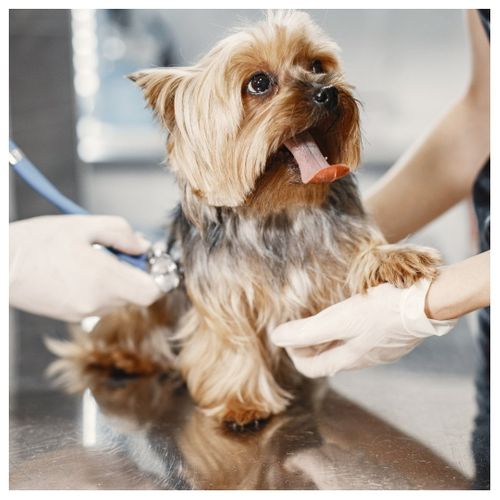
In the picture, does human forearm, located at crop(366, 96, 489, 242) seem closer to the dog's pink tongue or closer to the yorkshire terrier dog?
the yorkshire terrier dog

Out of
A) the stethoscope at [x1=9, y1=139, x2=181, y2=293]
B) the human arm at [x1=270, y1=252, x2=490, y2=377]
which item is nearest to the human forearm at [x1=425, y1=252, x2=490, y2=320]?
the human arm at [x1=270, y1=252, x2=490, y2=377]

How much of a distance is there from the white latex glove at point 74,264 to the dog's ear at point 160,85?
0.27m

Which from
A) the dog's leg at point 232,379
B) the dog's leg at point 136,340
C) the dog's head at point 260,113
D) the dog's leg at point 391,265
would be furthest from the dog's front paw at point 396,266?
the dog's leg at point 136,340

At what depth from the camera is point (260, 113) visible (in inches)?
45.7

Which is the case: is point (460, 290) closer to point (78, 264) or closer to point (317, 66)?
point (317, 66)

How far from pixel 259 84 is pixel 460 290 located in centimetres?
45

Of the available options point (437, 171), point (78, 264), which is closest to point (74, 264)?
A: point (78, 264)

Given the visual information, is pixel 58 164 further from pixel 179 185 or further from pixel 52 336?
pixel 179 185

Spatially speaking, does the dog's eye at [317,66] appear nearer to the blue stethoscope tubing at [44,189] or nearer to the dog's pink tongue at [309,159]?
the dog's pink tongue at [309,159]

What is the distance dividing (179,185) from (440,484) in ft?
2.05

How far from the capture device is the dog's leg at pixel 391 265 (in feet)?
3.82

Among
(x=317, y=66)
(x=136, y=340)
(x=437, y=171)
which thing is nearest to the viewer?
(x=317, y=66)

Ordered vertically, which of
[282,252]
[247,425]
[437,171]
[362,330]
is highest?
[437,171]
